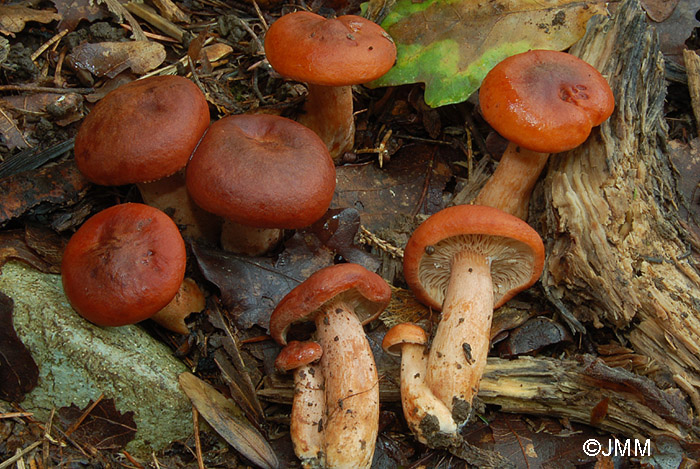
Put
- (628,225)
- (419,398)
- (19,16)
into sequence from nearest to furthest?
(419,398) < (628,225) < (19,16)

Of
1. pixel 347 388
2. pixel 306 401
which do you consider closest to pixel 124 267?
pixel 306 401

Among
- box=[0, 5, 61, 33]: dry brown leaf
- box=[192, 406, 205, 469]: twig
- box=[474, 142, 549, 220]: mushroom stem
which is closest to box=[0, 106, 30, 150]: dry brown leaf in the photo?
box=[0, 5, 61, 33]: dry brown leaf

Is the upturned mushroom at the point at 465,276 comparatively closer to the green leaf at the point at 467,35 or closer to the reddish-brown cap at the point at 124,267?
the green leaf at the point at 467,35

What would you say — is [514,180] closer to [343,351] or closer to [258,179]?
[343,351]

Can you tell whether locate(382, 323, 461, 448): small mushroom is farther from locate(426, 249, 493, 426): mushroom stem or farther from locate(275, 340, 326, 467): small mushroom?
locate(275, 340, 326, 467): small mushroom

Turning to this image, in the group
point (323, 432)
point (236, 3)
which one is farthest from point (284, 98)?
point (323, 432)

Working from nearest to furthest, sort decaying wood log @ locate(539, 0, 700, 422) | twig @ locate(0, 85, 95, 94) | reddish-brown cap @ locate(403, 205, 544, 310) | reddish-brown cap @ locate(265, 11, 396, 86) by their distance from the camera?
reddish-brown cap @ locate(403, 205, 544, 310)
decaying wood log @ locate(539, 0, 700, 422)
reddish-brown cap @ locate(265, 11, 396, 86)
twig @ locate(0, 85, 95, 94)
